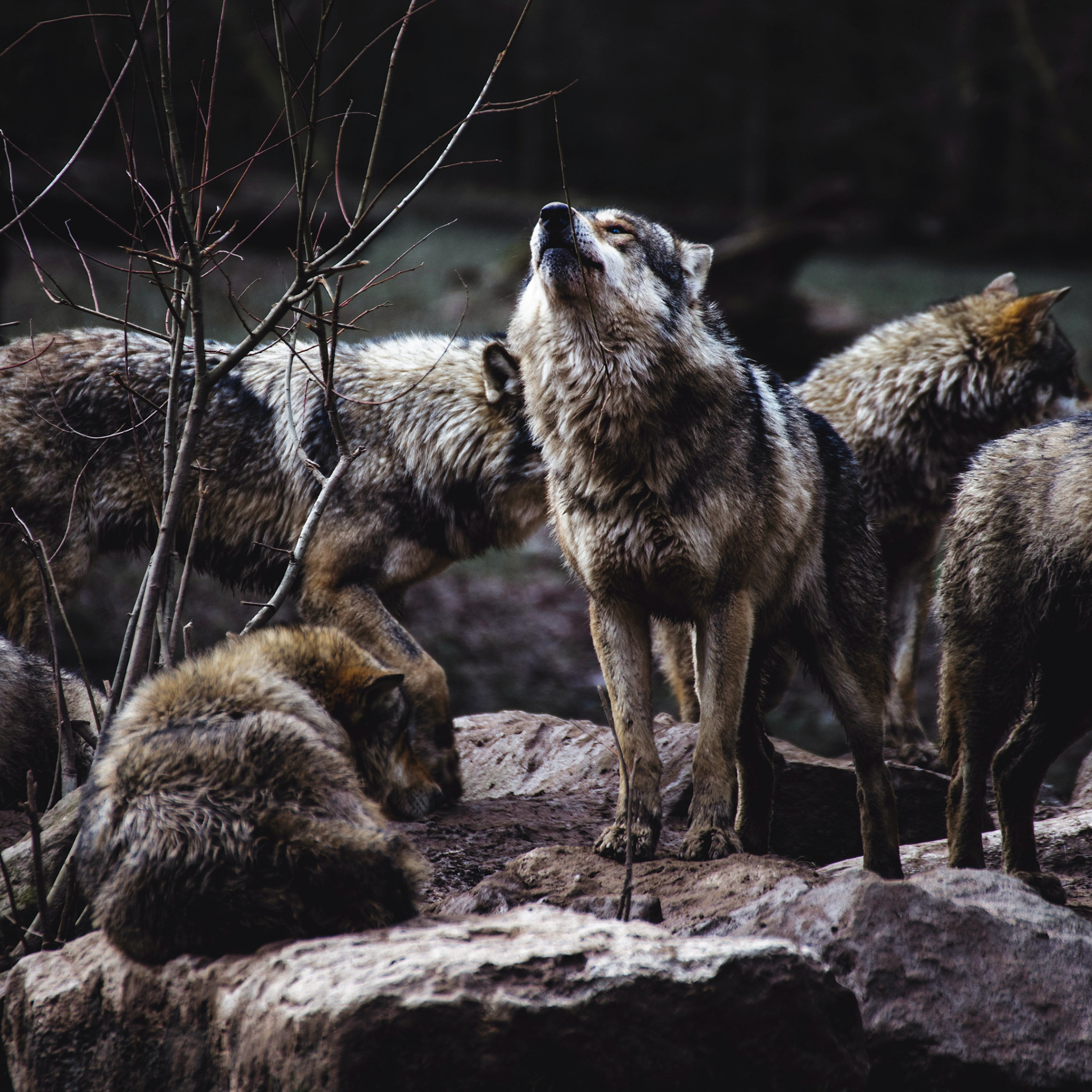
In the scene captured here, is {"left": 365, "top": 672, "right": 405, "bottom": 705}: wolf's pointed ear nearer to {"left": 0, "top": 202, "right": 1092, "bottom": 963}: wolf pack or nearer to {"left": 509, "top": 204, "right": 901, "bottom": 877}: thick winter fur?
{"left": 0, "top": 202, "right": 1092, "bottom": 963}: wolf pack

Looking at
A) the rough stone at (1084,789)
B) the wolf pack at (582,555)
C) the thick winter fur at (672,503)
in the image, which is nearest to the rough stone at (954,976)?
the wolf pack at (582,555)

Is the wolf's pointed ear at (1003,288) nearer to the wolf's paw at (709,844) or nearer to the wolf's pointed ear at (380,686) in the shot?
the wolf's paw at (709,844)

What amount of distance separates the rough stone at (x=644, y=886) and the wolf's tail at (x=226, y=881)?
2.07ft

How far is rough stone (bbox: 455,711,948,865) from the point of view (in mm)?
5551

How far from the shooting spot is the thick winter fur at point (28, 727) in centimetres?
491

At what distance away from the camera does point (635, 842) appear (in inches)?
160

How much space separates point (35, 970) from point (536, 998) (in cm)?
158

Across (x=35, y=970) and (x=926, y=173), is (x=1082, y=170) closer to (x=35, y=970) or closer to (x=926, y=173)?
(x=926, y=173)

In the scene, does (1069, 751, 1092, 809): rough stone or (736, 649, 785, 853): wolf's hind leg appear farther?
(1069, 751, 1092, 809): rough stone

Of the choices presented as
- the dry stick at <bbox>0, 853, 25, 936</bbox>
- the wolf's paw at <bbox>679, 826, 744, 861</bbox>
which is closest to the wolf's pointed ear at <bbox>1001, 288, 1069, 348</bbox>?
the wolf's paw at <bbox>679, 826, 744, 861</bbox>

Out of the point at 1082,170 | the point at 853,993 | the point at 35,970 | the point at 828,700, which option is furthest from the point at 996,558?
the point at 1082,170

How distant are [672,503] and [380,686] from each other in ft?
4.55

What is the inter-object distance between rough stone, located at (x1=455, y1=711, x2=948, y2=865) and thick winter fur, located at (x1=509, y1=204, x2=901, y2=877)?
1.00 meters

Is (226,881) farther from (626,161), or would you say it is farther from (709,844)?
(626,161)
